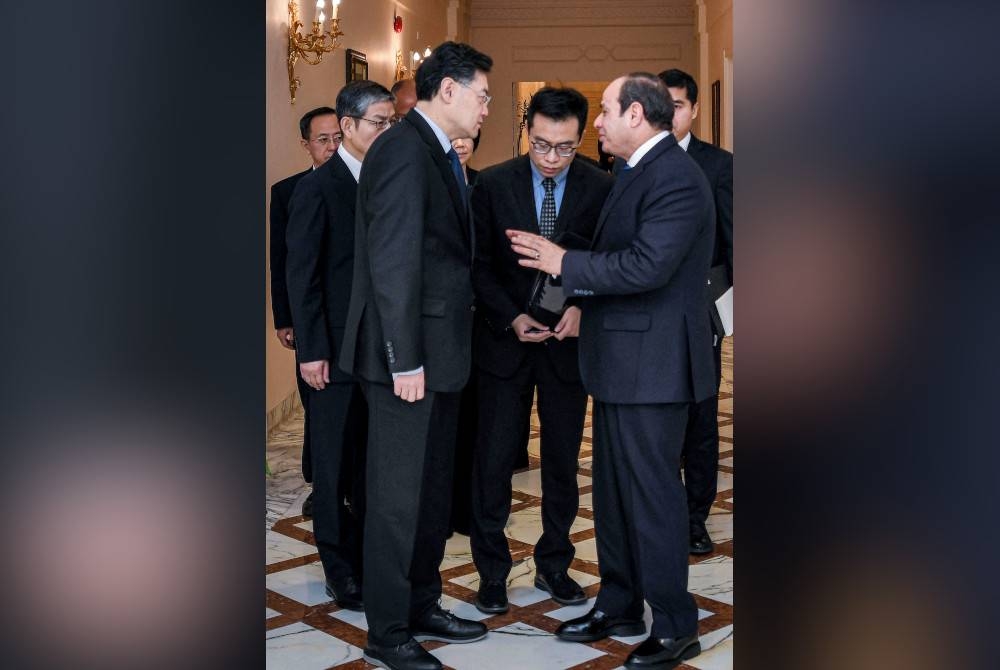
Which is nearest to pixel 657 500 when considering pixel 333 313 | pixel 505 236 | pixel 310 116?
pixel 505 236

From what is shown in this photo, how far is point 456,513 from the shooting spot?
4445 mm

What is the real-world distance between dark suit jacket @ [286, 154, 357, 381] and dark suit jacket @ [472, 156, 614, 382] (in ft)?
1.43

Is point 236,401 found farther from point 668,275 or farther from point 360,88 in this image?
point 360,88

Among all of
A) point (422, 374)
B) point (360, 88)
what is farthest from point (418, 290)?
point (360, 88)

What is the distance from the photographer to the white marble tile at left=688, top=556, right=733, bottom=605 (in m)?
3.60

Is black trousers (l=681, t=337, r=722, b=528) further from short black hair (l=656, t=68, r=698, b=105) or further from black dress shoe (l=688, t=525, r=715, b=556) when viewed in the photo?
short black hair (l=656, t=68, r=698, b=105)

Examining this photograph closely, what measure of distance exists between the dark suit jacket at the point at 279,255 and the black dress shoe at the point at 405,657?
155cm

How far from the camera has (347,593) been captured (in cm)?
351

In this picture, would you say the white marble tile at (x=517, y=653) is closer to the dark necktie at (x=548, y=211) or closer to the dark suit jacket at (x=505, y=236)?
the dark suit jacket at (x=505, y=236)

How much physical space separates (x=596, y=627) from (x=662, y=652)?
0.94 ft

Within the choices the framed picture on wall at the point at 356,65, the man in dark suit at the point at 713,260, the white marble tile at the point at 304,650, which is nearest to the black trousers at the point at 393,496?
the white marble tile at the point at 304,650

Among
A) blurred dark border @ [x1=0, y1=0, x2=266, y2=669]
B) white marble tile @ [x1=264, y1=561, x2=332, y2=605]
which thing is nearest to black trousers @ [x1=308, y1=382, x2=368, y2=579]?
white marble tile @ [x1=264, y1=561, x2=332, y2=605]

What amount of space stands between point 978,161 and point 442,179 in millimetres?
2210

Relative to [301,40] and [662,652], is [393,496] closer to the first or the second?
[662,652]
